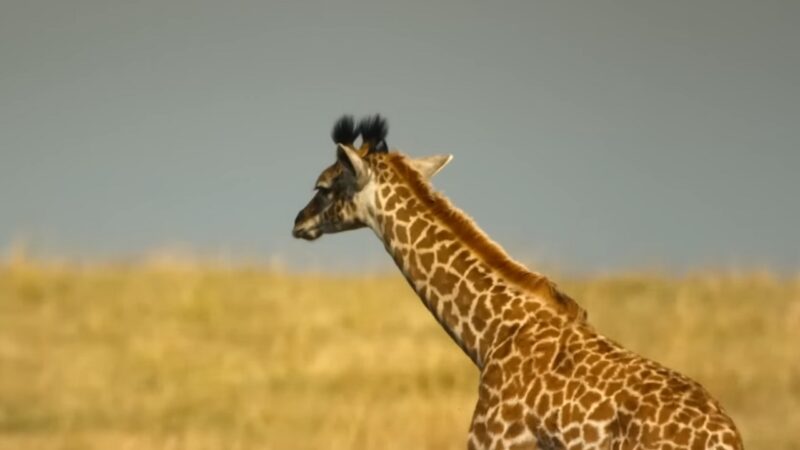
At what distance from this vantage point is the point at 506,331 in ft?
28.4

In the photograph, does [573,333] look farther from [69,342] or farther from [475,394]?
[69,342]

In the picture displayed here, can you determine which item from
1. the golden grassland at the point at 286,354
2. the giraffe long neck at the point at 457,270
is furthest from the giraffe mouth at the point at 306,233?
the golden grassland at the point at 286,354

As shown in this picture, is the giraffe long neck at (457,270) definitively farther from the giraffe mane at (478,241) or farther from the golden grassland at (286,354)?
the golden grassland at (286,354)

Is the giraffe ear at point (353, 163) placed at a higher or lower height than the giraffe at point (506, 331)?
higher

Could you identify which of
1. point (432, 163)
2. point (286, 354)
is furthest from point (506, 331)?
point (286, 354)

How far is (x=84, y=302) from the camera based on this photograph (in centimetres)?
1889

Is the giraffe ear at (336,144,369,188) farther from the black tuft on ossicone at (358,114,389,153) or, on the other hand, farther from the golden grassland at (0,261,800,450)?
the golden grassland at (0,261,800,450)

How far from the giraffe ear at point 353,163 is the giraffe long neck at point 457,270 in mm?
99

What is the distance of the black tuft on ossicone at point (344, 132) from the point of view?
9.26m

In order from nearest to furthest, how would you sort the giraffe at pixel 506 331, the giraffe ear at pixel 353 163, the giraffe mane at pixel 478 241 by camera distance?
the giraffe at pixel 506 331, the giraffe mane at pixel 478 241, the giraffe ear at pixel 353 163

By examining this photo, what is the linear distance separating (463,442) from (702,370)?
301cm

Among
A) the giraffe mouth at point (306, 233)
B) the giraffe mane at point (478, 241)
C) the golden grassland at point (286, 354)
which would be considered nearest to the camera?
the giraffe mane at point (478, 241)

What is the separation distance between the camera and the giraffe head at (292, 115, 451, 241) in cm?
924

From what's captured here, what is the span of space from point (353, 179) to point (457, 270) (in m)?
0.76
